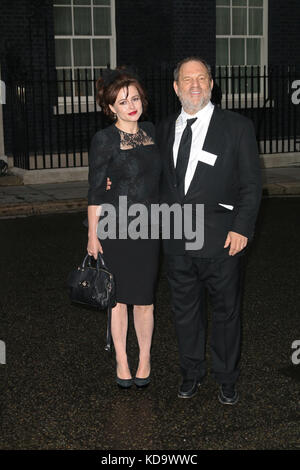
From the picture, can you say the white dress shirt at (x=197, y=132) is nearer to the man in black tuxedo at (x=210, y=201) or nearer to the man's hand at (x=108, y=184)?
the man in black tuxedo at (x=210, y=201)

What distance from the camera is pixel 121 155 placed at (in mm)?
4188

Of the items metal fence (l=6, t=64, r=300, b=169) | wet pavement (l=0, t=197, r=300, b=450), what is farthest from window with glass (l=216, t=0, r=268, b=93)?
wet pavement (l=0, t=197, r=300, b=450)

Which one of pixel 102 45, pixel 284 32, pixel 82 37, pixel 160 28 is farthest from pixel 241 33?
pixel 82 37

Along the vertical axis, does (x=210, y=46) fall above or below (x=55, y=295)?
above

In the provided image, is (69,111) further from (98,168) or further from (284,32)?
(98,168)

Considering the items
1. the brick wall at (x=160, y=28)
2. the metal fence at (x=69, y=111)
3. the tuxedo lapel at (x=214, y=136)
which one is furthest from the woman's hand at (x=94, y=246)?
the brick wall at (x=160, y=28)

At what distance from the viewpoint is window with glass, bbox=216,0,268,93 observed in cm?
1756

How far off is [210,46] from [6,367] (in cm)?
1339

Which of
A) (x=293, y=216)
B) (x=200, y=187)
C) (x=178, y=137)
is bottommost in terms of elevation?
(x=293, y=216)

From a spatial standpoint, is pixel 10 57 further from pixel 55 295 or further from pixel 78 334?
pixel 78 334

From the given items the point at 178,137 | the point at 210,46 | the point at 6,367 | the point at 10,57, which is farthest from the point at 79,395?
the point at 210,46

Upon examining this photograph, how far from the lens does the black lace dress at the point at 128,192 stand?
Result: 4188mm

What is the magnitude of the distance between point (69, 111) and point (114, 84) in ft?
39.9

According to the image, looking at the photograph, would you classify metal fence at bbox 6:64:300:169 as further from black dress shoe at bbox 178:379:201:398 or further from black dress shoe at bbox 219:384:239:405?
black dress shoe at bbox 219:384:239:405
